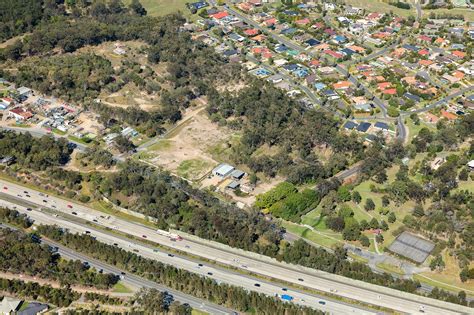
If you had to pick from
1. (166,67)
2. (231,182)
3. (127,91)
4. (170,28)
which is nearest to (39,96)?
(127,91)

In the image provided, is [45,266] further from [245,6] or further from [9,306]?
[245,6]

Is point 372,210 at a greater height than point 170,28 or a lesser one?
lesser

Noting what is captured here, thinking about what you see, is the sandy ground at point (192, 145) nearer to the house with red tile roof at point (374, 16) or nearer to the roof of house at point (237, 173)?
the roof of house at point (237, 173)

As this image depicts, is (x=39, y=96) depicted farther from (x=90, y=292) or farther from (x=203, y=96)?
(x=90, y=292)

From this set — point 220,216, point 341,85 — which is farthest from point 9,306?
point 341,85

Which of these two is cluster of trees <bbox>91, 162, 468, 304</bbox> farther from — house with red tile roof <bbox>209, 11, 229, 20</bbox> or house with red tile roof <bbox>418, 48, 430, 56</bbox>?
house with red tile roof <bbox>209, 11, 229, 20</bbox>

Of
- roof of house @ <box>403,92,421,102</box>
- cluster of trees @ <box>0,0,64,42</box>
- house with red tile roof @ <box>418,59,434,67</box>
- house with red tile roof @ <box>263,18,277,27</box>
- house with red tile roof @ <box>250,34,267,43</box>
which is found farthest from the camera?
house with red tile roof @ <box>263,18,277,27</box>

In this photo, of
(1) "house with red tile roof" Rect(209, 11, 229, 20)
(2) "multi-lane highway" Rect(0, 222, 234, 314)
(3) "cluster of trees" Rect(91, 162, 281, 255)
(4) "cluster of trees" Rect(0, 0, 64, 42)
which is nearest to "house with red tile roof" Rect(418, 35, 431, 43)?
(1) "house with red tile roof" Rect(209, 11, 229, 20)
